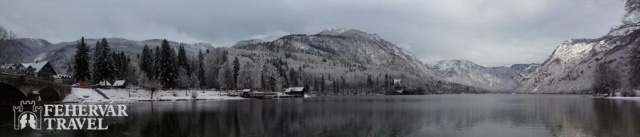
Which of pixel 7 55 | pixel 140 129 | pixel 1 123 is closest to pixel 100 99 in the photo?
pixel 7 55

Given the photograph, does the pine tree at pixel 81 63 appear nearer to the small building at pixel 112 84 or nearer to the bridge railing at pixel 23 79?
the small building at pixel 112 84

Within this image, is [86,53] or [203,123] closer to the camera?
[203,123]

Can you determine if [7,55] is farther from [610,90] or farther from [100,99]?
[610,90]

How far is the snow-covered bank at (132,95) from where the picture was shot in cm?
9319

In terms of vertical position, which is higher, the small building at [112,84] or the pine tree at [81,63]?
the pine tree at [81,63]

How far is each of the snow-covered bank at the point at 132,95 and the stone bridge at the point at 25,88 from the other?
5.02 meters

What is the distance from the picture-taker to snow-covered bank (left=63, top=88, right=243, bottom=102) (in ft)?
306

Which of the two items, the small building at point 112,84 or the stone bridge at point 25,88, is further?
the small building at point 112,84

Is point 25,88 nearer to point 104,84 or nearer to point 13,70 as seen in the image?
point 13,70

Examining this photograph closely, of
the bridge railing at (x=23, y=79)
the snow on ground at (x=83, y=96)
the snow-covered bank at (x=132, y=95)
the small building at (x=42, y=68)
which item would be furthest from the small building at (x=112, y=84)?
the bridge railing at (x=23, y=79)

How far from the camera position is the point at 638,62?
2372 cm

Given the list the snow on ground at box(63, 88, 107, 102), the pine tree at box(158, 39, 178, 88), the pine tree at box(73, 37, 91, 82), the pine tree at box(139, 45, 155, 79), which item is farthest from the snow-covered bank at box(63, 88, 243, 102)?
the pine tree at box(139, 45, 155, 79)

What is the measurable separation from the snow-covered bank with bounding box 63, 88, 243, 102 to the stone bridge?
502cm

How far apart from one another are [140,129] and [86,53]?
85968 millimetres
